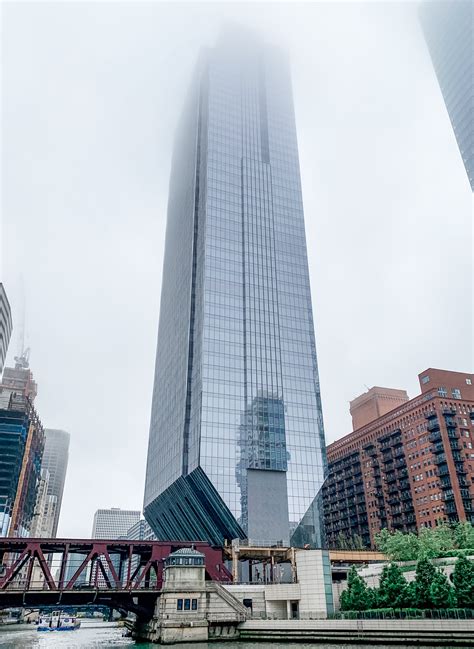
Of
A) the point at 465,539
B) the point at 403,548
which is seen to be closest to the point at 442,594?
the point at 403,548

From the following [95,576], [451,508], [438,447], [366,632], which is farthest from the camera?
[438,447]

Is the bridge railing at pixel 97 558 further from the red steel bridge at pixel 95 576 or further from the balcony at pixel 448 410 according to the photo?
the balcony at pixel 448 410

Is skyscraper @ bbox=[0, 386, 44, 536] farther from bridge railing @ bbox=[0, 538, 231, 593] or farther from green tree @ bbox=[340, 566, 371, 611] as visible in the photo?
green tree @ bbox=[340, 566, 371, 611]

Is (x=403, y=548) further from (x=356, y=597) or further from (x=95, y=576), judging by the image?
(x=95, y=576)

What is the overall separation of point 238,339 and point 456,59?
11527 centimetres

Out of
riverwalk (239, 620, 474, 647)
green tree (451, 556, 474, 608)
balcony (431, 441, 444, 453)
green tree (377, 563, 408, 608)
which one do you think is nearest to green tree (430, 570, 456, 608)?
green tree (451, 556, 474, 608)

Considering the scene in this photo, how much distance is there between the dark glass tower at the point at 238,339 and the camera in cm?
10844

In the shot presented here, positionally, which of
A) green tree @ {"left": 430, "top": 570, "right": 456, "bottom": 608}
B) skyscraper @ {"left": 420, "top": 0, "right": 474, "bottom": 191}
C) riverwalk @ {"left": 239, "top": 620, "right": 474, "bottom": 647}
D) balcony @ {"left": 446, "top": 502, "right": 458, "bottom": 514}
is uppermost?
skyscraper @ {"left": 420, "top": 0, "right": 474, "bottom": 191}

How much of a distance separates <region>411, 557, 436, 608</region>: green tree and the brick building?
6347 cm

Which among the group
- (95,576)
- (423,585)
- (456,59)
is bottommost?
(423,585)

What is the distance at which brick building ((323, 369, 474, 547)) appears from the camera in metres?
121

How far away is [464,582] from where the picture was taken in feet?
182

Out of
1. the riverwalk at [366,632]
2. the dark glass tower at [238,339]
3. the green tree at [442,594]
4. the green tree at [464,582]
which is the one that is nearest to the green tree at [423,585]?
the green tree at [442,594]

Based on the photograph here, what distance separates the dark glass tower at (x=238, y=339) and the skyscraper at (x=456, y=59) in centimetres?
4888
